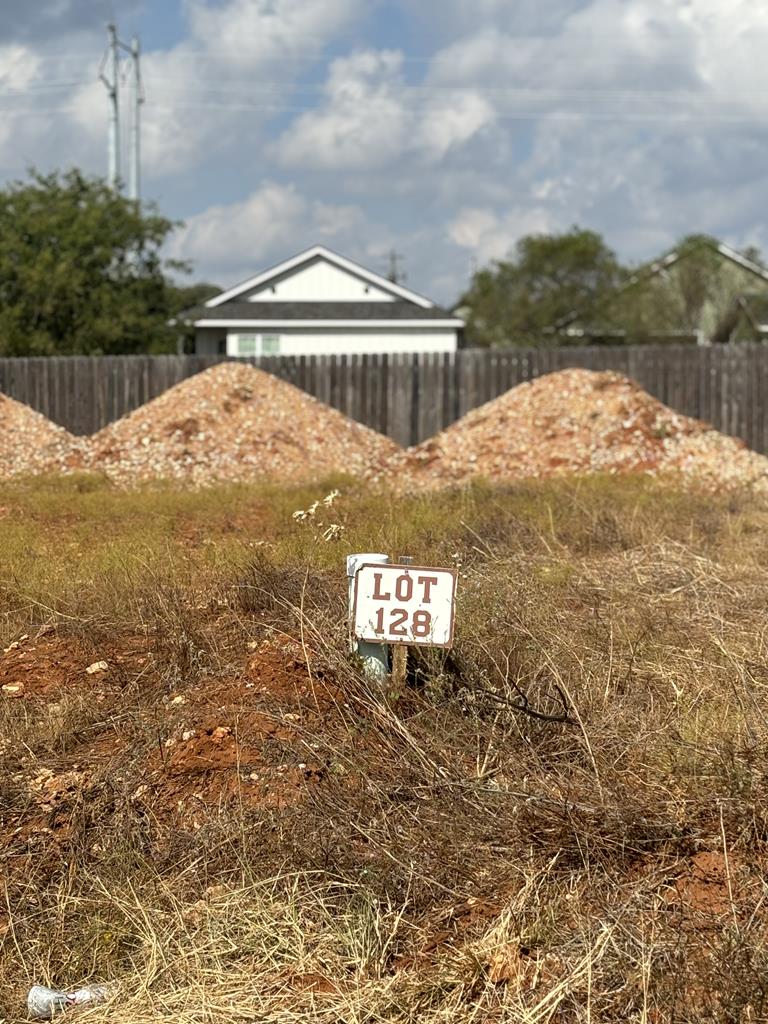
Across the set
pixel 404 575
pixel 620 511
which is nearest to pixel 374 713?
pixel 404 575

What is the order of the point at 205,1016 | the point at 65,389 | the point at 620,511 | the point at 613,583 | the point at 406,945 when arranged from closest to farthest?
the point at 205,1016
the point at 406,945
the point at 613,583
the point at 620,511
the point at 65,389

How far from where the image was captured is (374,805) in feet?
13.6

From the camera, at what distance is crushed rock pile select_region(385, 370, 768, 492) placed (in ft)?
53.3

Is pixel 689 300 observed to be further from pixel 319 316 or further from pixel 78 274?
pixel 78 274

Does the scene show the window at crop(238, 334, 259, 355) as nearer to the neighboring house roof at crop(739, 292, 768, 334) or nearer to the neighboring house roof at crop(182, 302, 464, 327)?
the neighboring house roof at crop(182, 302, 464, 327)

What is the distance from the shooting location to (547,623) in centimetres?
583

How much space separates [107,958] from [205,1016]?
0.40 meters

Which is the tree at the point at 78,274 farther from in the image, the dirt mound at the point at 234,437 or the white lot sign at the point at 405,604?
the white lot sign at the point at 405,604

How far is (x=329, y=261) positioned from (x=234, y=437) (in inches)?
724

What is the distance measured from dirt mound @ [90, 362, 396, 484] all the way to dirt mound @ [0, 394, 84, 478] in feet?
1.24

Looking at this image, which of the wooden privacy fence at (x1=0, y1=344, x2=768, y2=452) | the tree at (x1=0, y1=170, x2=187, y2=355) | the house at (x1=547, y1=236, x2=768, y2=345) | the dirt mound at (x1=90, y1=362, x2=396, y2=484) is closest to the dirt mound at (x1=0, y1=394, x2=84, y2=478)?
the dirt mound at (x1=90, y1=362, x2=396, y2=484)

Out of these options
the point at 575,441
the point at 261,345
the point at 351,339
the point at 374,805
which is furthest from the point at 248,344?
the point at 374,805

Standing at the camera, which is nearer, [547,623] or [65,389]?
[547,623]

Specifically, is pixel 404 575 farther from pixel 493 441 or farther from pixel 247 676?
pixel 493 441
